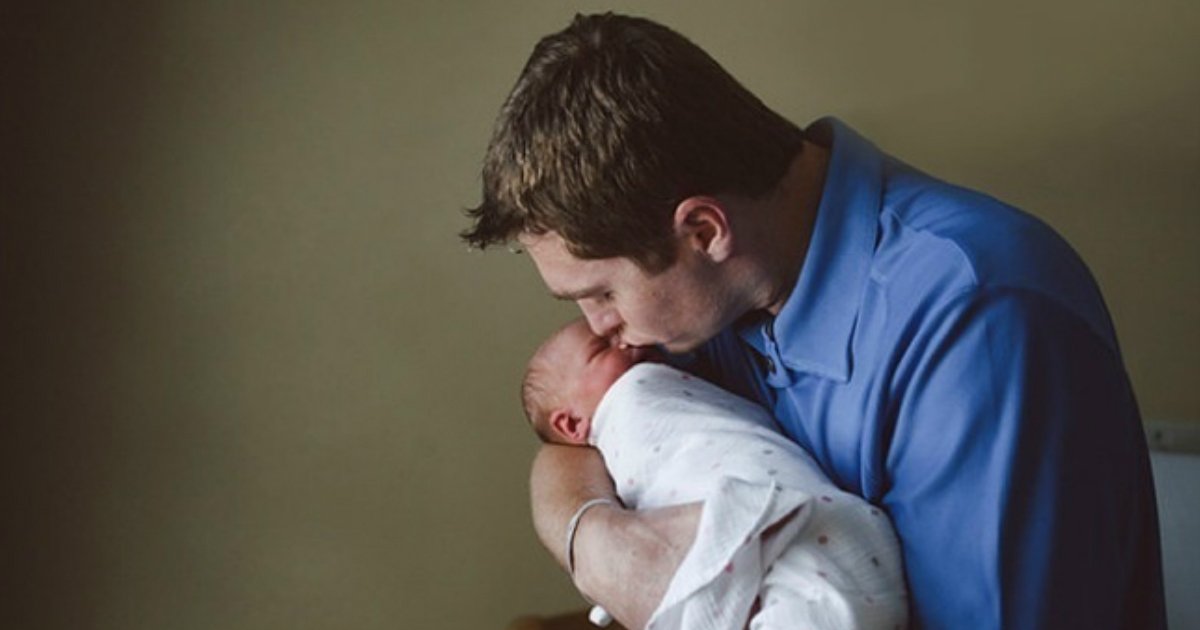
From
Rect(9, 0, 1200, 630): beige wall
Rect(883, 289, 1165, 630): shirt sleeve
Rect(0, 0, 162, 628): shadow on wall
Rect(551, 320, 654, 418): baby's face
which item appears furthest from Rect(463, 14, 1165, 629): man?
Rect(0, 0, 162, 628): shadow on wall

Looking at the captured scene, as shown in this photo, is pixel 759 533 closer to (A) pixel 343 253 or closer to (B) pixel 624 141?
(B) pixel 624 141

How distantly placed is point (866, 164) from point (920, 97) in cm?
80

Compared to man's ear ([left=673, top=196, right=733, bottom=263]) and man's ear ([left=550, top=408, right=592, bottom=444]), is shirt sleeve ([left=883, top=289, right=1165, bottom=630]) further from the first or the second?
man's ear ([left=550, top=408, right=592, bottom=444])

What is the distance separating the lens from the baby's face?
1.55 metres

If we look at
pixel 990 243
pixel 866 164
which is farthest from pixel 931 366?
pixel 866 164

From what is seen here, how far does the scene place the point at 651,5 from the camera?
6.34 feet

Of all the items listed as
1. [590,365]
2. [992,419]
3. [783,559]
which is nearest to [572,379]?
[590,365]

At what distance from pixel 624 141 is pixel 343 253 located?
830mm

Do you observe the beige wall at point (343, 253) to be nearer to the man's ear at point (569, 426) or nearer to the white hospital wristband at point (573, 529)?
the man's ear at point (569, 426)

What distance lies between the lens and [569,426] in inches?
62.9

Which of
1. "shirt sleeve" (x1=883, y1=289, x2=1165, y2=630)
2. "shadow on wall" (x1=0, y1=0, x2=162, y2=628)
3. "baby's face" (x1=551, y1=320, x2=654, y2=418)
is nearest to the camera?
"shirt sleeve" (x1=883, y1=289, x2=1165, y2=630)

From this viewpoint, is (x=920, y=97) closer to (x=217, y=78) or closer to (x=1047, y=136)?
(x=1047, y=136)

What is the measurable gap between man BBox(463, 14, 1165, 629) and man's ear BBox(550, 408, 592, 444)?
194 millimetres

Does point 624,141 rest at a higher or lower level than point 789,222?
higher
